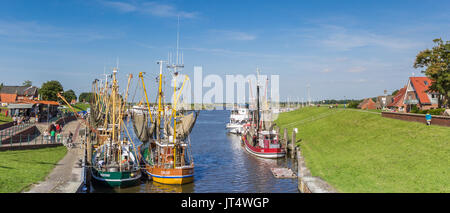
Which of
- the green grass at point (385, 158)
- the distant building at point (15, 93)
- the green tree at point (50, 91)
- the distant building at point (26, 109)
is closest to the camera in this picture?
the green grass at point (385, 158)

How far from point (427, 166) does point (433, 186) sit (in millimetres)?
4546

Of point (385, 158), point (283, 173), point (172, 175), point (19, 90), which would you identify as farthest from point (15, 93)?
point (385, 158)

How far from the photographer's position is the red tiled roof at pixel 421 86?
75.9 metres

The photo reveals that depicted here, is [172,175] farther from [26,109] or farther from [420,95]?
[420,95]

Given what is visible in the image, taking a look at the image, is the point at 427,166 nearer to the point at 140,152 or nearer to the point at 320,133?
the point at 140,152

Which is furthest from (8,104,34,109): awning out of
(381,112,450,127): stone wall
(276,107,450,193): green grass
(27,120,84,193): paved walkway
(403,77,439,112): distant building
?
(403,77,439,112): distant building

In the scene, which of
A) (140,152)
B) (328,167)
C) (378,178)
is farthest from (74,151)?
(378,178)

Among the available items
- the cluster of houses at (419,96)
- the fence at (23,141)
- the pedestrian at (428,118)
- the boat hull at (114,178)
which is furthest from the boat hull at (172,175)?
the cluster of houses at (419,96)

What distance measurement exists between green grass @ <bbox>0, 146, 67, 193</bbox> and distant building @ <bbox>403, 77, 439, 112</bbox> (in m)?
69.5

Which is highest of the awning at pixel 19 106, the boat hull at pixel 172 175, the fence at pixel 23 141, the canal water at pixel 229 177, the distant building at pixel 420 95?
the distant building at pixel 420 95

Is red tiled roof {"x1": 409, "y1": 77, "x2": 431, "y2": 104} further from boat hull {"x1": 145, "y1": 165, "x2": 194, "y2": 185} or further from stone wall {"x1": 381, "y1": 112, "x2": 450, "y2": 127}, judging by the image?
boat hull {"x1": 145, "y1": 165, "x2": 194, "y2": 185}

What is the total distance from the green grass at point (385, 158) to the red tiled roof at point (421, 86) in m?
31.1

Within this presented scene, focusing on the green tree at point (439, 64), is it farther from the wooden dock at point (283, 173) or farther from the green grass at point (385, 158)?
the wooden dock at point (283, 173)

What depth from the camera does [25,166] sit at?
29172 mm
